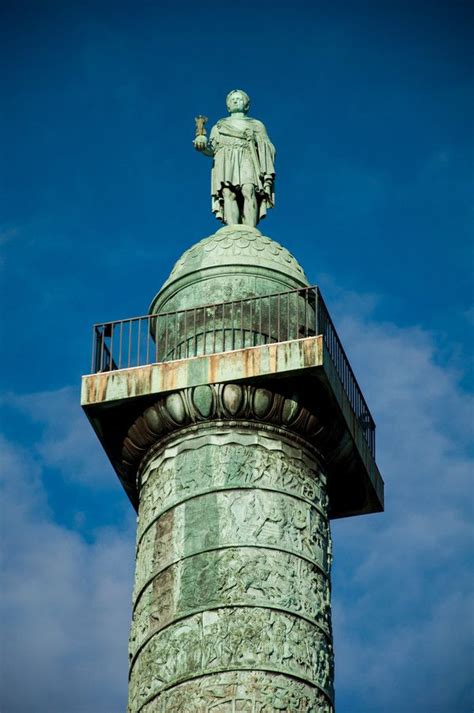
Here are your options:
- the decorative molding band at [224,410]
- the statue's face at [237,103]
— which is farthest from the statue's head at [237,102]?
the decorative molding band at [224,410]

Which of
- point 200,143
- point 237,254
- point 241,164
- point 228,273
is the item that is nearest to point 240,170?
point 241,164

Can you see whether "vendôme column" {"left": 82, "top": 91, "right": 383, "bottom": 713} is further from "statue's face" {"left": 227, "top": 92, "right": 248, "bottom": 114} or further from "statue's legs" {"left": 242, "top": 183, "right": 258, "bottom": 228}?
"statue's face" {"left": 227, "top": 92, "right": 248, "bottom": 114}

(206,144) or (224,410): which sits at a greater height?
(206,144)

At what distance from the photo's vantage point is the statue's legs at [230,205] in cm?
2462

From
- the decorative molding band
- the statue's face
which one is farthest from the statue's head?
the decorative molding band

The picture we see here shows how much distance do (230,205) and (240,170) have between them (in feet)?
1.68

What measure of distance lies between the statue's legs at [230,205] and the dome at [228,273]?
3.69 ft

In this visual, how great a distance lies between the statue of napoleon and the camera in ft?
80.9

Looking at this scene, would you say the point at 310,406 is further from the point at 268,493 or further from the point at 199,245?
the point at 199,245

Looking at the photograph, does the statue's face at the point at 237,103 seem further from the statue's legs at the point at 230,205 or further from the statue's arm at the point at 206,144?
the statue's legs at the point at 230,205

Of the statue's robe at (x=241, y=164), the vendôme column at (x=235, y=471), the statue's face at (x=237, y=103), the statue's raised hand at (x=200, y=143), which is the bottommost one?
the vendôme column at (x=235, y=471)

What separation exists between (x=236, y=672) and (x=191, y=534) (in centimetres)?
186

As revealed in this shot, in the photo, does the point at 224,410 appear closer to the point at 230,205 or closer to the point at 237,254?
the point at 237,254

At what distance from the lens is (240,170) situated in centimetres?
2477
